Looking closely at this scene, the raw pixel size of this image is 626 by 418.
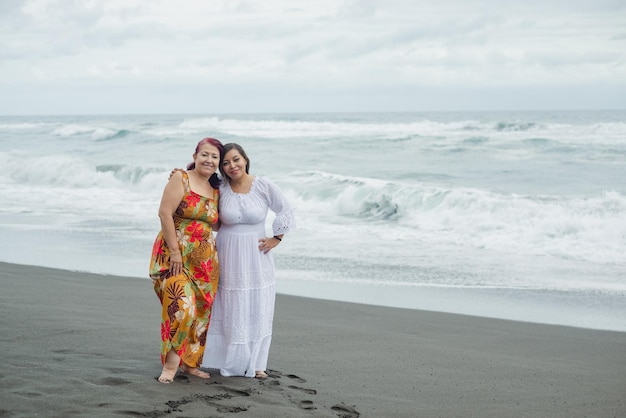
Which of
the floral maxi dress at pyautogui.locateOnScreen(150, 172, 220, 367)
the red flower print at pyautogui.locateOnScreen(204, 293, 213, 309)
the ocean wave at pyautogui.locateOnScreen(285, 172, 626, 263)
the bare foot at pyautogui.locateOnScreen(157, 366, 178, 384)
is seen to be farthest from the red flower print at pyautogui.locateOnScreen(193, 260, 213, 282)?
the ocean wave at pyautogui.locateOnScreen(285, 172, 626, 263)

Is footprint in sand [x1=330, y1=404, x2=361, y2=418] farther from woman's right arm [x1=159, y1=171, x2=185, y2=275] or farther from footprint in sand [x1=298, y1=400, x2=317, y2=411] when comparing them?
woman's right arm [x1=159, y1=171, x2=185, y2=275]

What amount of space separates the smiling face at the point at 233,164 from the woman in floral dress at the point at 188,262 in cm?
5

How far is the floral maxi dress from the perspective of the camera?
4.78 m

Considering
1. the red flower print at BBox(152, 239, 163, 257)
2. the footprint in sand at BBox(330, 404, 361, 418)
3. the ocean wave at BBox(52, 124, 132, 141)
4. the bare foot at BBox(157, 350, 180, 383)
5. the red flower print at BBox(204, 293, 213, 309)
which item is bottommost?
the footprint in sand at BBox(330, 404, 361, 418)

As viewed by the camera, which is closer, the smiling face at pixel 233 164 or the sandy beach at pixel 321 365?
Answer: the sandy beach at pixel 321 365

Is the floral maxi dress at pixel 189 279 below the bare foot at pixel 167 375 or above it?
above

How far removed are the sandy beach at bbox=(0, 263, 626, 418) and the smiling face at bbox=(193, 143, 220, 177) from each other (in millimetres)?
1394

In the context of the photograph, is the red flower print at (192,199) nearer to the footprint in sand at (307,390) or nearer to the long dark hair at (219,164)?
the long dark hair at (219,164)

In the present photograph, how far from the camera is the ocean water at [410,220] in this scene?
9242mm

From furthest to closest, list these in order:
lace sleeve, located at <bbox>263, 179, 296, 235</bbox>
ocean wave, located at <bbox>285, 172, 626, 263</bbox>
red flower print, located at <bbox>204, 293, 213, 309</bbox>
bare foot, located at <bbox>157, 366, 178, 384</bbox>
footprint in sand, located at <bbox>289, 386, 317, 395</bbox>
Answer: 1. ocean wave, located at <bbox>285, 172, 626, 263</bbox>
2. lace sleeve, located at <bbox>263, 179, 296, 235</bbox>
3. red flower print, located at <bbox>204, 293, 213, 309</bbox>
4. footprint in sand, located at <bbox>289, 386, 317, 395</bbox>
5. bare foot, located at <bbox>157, 366, 178, 384</bbox>

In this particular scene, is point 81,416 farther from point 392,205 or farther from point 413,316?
point 392,205

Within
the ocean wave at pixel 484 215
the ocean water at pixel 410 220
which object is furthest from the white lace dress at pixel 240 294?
the ocean wave at pixel 484 215

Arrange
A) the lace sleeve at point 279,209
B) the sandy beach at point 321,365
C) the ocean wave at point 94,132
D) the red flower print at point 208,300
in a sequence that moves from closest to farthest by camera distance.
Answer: the sandy beach at point 321,365
the red flower print at point 208,300
the lace sleeve at point 279,209
the ocean wave at point 94,132

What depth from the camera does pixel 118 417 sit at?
157 inches
